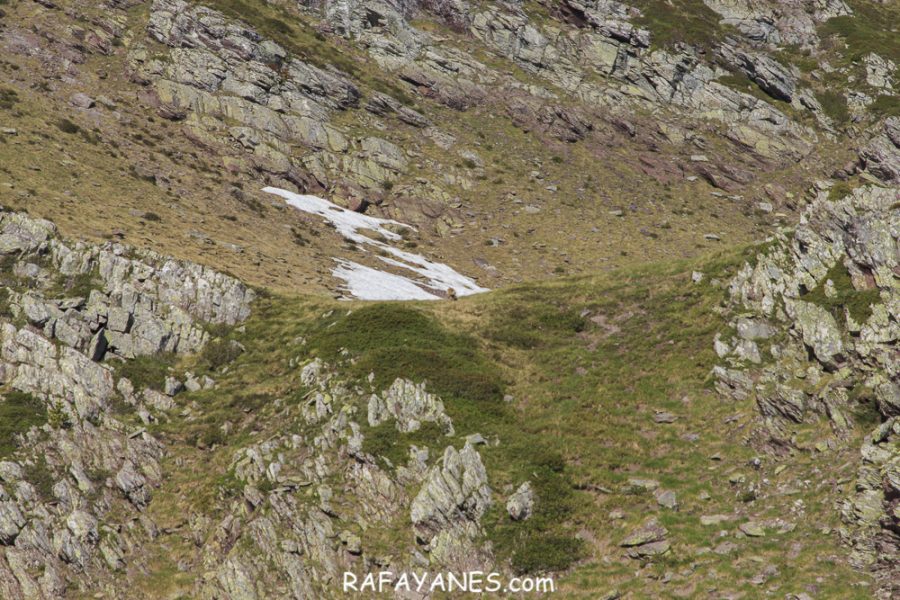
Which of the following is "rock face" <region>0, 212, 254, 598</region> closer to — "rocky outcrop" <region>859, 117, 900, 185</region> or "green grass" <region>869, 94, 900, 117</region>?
"rocky outcrop" <region>859, 117, 900, 185</region>

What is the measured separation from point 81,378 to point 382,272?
31162 mm

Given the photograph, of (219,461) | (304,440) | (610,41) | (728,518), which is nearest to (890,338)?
(728,518)

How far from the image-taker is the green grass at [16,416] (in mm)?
31620

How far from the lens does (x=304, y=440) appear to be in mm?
32844

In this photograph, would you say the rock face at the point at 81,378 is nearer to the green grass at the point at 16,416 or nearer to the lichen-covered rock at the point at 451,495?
the green grass at the point at 16,416

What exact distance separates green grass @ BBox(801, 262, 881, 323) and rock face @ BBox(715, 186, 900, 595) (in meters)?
0.05

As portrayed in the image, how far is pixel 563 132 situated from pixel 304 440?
257 ft

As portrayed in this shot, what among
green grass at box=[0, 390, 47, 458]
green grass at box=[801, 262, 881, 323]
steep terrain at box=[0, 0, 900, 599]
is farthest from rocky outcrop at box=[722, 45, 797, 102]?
green grass at box=[0, 390, 47, 458]

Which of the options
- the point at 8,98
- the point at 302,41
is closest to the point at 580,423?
the point at 8,98

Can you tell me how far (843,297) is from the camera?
33.4 meters

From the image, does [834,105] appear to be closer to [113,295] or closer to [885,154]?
[885,154]

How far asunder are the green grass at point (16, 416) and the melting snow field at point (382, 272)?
80.6ft

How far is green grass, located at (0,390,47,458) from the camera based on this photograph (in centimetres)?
3162

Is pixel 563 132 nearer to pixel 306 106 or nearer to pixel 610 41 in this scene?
pixel 610 41
